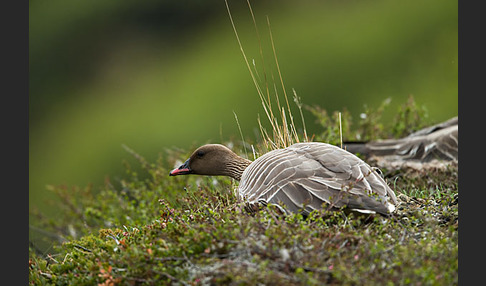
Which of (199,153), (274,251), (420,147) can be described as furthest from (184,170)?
(420,147)

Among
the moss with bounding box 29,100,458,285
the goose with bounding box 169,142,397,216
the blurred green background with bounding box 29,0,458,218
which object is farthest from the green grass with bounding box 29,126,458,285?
the blurred green background with bounding box 29,0,458,218

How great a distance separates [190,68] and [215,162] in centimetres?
2018

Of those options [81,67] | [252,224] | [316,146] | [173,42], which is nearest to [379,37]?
[173,42]

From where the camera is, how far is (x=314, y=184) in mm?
6648

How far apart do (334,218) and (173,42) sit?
967 inches

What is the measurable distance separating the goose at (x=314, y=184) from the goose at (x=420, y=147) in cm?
353

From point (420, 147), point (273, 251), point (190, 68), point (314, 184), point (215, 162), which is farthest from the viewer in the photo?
point (190, 68)

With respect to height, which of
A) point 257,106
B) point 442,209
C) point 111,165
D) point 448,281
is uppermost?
point 448,281

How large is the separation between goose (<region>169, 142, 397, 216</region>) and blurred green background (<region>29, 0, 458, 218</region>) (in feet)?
43.4

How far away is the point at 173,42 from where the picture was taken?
3002 cm

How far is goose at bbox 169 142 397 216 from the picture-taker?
6457 millimetres

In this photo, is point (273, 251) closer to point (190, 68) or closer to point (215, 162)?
point (215, 162)

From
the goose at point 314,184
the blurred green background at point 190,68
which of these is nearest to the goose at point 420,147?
the goose at point 314,184

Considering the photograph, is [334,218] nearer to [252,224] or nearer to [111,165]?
[252,224]
